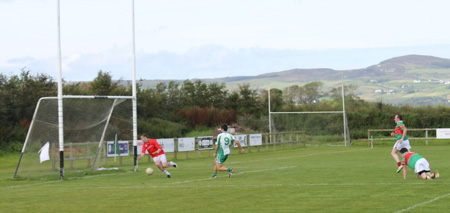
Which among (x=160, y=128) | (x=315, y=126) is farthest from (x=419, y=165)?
(x=160, y=128)

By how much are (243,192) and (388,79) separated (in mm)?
159301

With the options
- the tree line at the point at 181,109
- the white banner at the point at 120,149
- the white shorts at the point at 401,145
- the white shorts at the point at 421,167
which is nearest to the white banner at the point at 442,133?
the tree line at the point at 181,109

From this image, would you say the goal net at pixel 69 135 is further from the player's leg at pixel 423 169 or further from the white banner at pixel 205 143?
the player's leg at pixel 423 169

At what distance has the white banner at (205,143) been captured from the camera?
37438 mm

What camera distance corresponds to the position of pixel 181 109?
5638 centimetres

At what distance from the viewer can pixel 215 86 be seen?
6319 cm

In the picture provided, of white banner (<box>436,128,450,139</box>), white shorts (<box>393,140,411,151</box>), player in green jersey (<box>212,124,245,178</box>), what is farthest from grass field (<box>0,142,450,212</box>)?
white banner (<box>436,128,450,139</box>)

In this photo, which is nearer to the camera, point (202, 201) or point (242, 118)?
point (202, 201)

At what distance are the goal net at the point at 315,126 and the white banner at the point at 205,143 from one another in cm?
1066

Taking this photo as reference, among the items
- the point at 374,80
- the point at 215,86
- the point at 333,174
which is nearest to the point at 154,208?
the point at 333,174

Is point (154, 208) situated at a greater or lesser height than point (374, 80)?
lesser

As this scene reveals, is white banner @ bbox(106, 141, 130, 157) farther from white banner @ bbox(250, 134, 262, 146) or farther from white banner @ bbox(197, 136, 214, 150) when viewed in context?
white banner @ bbox(250, 134, 262, 146)

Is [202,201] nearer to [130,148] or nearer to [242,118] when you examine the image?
[130,148]

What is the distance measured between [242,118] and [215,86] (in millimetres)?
9165
